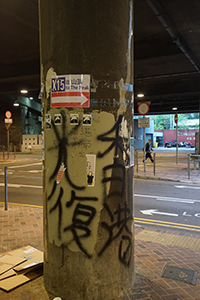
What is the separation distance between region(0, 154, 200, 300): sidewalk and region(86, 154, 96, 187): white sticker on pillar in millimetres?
1405

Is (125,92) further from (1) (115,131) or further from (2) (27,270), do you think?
(2) (27,270)

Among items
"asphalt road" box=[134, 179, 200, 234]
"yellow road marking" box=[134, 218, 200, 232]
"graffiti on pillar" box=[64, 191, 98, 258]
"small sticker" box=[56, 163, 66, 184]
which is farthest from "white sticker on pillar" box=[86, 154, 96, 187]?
"yellow road marking" box=[134, 218, 200, 232]

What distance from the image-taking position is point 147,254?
427 cm

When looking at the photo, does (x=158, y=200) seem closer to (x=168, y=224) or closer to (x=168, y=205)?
(x=168, y=205)

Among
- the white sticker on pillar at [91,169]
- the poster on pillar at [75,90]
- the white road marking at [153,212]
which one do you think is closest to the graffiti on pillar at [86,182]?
the white sticker on pillar at [91,169]

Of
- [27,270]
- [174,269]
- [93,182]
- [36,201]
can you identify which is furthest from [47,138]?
[36,201]

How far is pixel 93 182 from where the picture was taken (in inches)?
116

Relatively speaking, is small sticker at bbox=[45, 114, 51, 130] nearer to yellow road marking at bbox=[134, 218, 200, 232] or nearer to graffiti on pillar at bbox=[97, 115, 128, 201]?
graffiti on pillar at bbox=[97, 115, 128, 201]

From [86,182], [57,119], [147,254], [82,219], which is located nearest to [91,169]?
[86,182]

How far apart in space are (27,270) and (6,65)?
53.1 ft

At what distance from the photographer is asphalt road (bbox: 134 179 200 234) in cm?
616

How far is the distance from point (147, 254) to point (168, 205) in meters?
3.68

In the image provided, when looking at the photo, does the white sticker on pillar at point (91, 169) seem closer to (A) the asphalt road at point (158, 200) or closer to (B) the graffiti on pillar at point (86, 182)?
(B) the graffiti on pillar at point (86, 182)

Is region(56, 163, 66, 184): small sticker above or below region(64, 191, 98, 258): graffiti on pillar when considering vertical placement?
above
